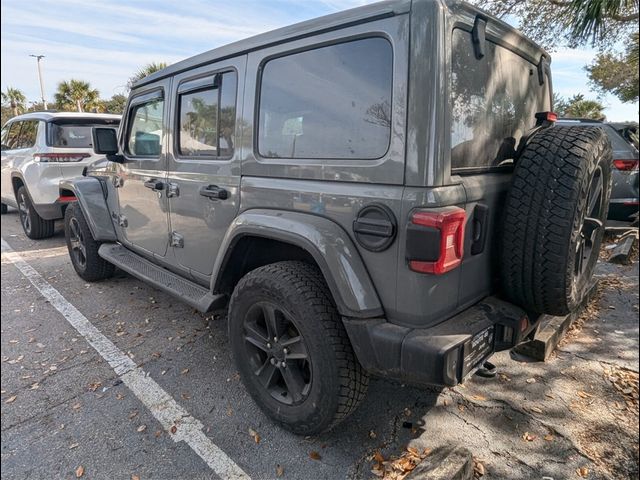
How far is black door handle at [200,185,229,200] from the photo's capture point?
8.91ft

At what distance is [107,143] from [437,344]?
3589 mm

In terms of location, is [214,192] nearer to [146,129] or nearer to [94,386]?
[146,129]

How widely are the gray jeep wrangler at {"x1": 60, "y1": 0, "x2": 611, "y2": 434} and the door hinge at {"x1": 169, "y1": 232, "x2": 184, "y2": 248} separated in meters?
0.52

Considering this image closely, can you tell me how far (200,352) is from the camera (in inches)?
134

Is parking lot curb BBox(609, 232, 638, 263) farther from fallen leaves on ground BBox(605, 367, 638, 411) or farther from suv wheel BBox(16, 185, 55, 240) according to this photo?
suv wheel BBox(16, 185, 55, 240)

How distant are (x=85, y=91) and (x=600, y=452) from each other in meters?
24.2

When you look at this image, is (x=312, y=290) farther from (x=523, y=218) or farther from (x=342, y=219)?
(x=523, y=218)

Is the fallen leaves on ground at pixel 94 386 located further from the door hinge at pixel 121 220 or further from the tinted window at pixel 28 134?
the tinted window at pixel 28 134

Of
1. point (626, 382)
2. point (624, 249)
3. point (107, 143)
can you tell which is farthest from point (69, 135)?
point (624, 249)

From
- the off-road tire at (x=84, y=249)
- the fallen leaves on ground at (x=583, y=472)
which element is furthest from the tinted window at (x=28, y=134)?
the fallen leaves on ground at (x=583, y=472)

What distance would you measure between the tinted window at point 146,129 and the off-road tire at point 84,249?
119cm

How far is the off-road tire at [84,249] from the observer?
15.2ft

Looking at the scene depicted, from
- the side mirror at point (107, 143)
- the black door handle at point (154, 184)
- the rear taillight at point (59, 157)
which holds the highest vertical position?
the side mirror at point (107, 143)

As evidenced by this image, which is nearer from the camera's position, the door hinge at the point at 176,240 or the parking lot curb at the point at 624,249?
the door hinge at the point at 176,240
